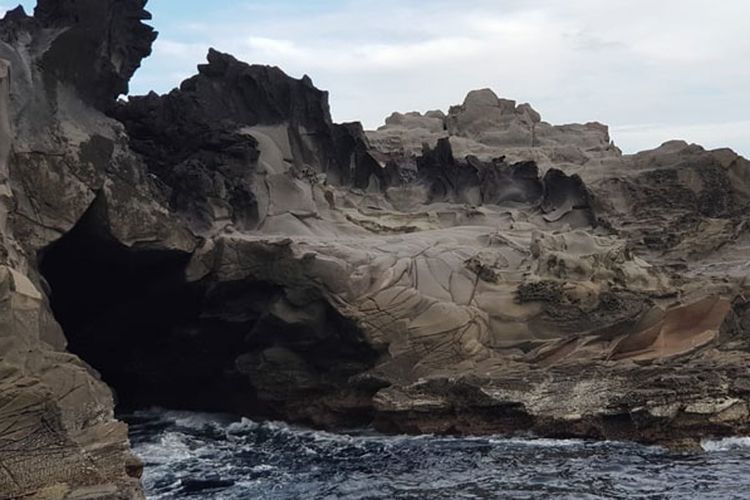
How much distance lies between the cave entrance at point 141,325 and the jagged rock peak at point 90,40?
2.32 metres

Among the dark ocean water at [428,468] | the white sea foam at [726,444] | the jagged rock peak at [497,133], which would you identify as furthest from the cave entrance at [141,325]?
the jagged rock peak at [497,133]

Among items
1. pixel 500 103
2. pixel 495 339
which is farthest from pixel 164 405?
pixel 500 103

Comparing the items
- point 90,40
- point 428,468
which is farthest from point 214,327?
point 428,468

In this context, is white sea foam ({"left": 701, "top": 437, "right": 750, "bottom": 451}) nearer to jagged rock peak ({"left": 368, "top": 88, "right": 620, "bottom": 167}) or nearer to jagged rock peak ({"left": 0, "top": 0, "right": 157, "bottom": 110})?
jagged rock peak ({"left": 0, "top": 0, "right": 157, "bottom": 110})

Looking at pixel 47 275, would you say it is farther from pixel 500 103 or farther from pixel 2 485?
pixel 500 103

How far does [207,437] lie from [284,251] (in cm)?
390

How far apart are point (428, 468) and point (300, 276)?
4.74 meters

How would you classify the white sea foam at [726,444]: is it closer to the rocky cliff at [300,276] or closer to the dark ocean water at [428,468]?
the dark ocean water at [428,468]

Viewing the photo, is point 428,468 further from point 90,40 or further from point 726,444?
point 90,40


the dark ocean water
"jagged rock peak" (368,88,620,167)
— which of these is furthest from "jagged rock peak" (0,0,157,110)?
"jagged rock peak" (368,88,620,167)

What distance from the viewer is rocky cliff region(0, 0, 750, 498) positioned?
722 inches

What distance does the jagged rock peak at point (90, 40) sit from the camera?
18766 millimetres

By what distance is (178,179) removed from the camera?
21.9m

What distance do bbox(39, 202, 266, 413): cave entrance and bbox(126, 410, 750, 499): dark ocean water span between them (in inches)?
88.9
